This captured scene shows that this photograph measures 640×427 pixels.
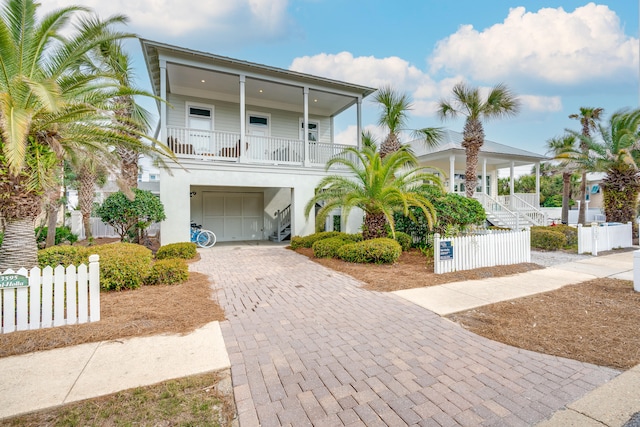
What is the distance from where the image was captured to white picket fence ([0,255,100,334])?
3910 mm

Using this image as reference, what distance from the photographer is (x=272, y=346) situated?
3.61 m

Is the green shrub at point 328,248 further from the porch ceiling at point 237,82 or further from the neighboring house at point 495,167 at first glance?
the neighboring house at point 495,167

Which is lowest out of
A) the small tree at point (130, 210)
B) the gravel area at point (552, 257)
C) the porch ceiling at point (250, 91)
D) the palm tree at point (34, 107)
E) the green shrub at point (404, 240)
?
the gravel area at point (552, 257)

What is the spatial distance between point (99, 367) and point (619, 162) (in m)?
Result: 19.1

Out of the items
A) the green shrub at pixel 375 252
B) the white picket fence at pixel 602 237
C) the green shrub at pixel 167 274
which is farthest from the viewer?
the white picket fence at pixel 602 237

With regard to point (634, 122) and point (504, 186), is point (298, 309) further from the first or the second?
point (504, 186)

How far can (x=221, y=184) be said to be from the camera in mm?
11844

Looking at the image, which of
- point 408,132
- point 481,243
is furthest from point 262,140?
point 481,243

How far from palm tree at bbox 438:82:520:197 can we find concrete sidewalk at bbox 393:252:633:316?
7.82m

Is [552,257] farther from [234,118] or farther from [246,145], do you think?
[234,118]

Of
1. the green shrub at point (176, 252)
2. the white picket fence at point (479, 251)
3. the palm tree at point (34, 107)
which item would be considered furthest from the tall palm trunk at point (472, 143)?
the palm tree at point (34, 107)

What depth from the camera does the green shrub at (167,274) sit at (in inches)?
251

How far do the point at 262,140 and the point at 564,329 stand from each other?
1204 cm

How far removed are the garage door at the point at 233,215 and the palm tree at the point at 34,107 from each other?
9226mm
